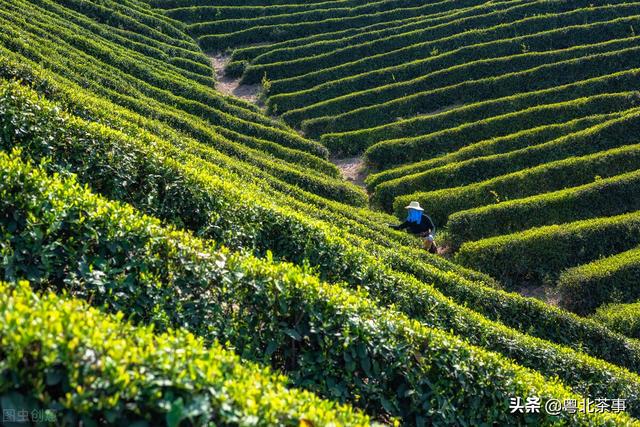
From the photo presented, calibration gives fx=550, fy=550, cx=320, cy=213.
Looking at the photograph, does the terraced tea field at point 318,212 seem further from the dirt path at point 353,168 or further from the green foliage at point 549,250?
the dirt path at point 353,168

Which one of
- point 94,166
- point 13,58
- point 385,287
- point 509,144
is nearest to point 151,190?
point 94,166

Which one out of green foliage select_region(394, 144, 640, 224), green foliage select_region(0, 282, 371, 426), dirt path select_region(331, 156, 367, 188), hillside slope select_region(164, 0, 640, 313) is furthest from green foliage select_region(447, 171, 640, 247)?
green foliage select_region(0, 282, 371, 426)

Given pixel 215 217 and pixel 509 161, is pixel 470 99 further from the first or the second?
pixel 215 217

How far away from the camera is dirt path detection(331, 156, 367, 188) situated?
2437 cm

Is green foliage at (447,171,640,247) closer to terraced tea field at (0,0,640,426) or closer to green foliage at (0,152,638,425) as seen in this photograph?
terraced tea field at (0,0,640,426)

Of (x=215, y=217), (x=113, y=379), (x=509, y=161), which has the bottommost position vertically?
(x=215, y=217)

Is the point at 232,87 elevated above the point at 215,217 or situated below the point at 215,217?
below

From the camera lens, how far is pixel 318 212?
15.7 metres

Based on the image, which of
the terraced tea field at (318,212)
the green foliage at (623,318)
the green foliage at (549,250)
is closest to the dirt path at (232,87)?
the terraced tea field at (318,212)

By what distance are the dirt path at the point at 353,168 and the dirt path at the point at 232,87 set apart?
7.88m

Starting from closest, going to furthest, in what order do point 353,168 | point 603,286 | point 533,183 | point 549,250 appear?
point 603,286 → point 549,250 → point 533,183 → point 353,168

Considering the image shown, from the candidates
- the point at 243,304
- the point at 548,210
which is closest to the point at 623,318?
the point at 548,210

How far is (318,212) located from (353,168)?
9.83 metres

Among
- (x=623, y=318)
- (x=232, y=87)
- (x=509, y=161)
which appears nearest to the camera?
(x=623, y=318)
